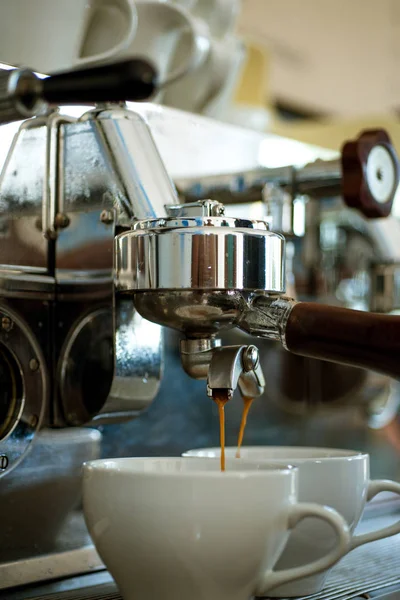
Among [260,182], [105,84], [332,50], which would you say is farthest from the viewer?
[332,50]

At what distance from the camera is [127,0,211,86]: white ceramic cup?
600 millimetres

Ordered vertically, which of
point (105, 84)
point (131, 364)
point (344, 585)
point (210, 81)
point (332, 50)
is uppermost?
point (332, 50)

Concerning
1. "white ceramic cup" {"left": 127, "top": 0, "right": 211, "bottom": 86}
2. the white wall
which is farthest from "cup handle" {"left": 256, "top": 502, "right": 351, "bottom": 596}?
the white wall

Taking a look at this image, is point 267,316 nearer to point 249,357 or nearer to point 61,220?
point 249,357

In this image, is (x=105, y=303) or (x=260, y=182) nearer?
(x=105, y=303)

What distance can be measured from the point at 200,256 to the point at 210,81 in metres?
0.37

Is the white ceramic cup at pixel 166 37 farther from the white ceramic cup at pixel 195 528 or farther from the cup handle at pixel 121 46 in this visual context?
the white ceramic cup at pixel 195 528

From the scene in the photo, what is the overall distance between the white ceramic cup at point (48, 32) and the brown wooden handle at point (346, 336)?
22 cm

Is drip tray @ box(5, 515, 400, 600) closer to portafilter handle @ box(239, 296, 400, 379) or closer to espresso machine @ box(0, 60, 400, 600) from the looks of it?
espresso machine @ box(0, 60, 400, 600)

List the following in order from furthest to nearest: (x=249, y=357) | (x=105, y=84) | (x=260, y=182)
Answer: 1. (x=260, y=182)
2. (x=249, y=357)
3. (x=105, y=84)

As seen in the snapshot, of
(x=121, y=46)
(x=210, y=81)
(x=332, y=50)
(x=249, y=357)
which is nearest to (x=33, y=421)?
(x=249, y=357)

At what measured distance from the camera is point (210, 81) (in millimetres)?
718

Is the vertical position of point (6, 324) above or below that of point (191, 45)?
below

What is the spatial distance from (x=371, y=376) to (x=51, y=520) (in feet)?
1.65
